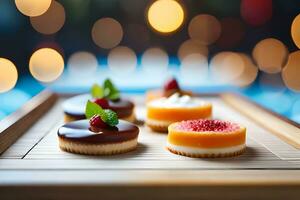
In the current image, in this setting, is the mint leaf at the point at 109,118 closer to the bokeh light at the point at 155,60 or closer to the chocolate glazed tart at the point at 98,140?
the chocolate glazed tart at the point at 98,140

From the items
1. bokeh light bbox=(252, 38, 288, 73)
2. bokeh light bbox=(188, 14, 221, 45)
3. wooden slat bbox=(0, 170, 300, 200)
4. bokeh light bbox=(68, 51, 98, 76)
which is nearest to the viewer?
wooden slat bbox=(0, 170, 300, 200)

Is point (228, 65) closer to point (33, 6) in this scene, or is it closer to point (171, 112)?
point (33, 6)

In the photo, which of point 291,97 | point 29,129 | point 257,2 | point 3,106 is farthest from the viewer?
point 257,2

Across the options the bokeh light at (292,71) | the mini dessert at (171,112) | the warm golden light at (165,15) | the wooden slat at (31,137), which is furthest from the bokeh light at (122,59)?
the mini dessert at (171,112)

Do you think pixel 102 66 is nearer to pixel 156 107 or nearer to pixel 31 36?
pixel 31 36

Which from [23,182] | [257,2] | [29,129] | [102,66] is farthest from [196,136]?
[257,2]

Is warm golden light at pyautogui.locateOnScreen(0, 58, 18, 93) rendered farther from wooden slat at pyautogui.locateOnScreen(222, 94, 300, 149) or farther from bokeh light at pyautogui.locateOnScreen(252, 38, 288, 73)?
wooden slat at pyautogui.locateOnScreen(222, 94, 300, 149)

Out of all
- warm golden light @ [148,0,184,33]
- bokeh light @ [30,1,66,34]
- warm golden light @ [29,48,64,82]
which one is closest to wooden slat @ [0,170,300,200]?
warm golden light @ [29,48,64,82]

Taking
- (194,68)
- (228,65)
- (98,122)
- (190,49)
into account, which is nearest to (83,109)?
(98,122)
